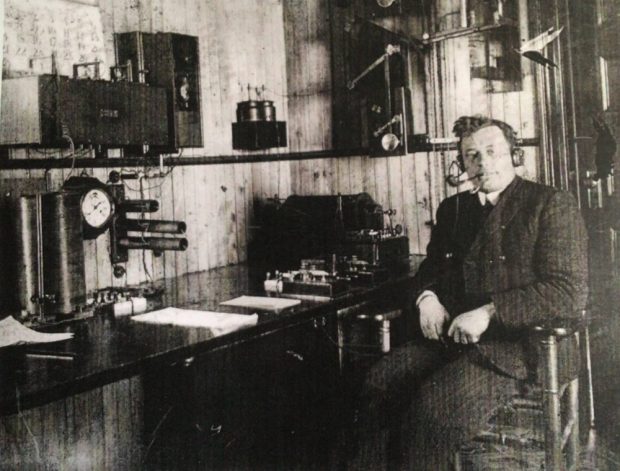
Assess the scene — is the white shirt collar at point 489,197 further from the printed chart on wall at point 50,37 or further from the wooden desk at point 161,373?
the printed chart on wall at point 50,37

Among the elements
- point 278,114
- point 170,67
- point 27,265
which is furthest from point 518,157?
point 27,265

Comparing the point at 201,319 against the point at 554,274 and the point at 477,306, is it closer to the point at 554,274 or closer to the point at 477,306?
the point at 477,306

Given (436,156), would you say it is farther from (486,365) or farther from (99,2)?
(99,2)

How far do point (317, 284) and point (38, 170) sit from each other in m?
1.44

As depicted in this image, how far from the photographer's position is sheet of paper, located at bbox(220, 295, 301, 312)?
3164 mm

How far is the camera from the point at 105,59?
365cm

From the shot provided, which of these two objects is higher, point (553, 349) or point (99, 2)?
point (99, 2)

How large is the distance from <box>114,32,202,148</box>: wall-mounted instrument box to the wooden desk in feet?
2.85

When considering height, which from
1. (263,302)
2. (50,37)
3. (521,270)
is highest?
(50,37)

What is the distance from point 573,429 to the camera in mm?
2977

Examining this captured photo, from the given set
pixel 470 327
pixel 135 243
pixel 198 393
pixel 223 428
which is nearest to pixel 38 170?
pixel 135 243

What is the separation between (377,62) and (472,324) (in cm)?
202

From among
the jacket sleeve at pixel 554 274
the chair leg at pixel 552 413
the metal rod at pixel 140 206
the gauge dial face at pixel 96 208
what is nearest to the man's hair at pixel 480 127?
the jacket sleeve at pixel 554 274

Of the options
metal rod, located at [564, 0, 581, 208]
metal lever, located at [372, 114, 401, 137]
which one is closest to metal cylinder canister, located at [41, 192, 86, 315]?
metal lever, located at [372, 114, 401, 137]
